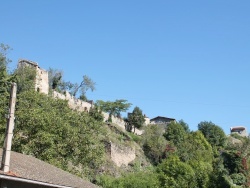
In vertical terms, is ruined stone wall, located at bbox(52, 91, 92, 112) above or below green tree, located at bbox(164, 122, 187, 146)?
above

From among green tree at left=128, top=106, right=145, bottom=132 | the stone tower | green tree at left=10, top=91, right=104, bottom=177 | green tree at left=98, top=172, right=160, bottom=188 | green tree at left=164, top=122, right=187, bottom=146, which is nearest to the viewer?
green tree at left=10, top=91, right=104, bottom=177

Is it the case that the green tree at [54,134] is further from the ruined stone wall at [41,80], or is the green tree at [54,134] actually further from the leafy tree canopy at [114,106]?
the leafy tree canopy at [114,106]

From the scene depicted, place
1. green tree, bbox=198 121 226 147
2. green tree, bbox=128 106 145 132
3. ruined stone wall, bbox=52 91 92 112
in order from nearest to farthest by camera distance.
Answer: ruined stone wall, bbox=52 91 92 112 < green tree, bbox=128 106 145 132 < green tree, bbox=198 121 226 147

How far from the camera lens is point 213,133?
97625 mm

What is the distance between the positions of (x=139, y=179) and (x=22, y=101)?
64.8 feet

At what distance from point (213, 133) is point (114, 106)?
25187 millimetres


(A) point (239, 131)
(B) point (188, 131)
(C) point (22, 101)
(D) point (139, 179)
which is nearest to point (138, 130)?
(B) point (188, 131)

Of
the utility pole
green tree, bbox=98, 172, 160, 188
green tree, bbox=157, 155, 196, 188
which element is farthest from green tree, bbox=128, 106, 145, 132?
the utility pole

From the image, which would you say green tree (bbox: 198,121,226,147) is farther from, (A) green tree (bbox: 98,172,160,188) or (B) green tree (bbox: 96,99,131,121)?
(A) green tree (bbox: 98,172,160,188)

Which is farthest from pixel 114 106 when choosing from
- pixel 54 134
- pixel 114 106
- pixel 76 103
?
pixel 54 134

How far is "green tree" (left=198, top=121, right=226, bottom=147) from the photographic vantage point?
96500mm

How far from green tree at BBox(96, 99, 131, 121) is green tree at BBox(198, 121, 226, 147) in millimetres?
20150

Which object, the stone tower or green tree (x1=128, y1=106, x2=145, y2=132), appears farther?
green tree (x1=128, y1=106, x2=145, y2=132)

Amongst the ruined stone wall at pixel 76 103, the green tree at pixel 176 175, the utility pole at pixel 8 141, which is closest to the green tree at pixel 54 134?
the green tree at pixel 176 175
